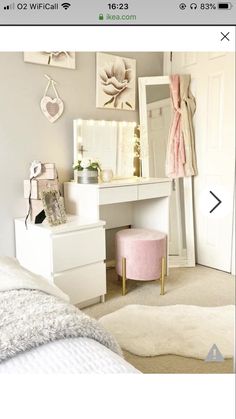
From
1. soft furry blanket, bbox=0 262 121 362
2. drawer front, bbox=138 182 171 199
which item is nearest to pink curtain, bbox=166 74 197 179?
drawer front, bbox=138 182 171 199

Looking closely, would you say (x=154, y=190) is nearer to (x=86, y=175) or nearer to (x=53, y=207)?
(x=86, y=175)

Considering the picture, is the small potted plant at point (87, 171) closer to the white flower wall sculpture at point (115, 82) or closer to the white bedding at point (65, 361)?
the white flower wall sculpture at point (115, 82)

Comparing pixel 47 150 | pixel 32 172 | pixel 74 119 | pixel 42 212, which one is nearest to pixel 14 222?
pixel 42 212

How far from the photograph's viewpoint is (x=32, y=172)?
166cm

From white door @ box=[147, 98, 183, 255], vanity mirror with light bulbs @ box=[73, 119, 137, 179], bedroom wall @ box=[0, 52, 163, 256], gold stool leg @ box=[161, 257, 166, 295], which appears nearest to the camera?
bedroom wall @ box=[0, 52, 163, 256]

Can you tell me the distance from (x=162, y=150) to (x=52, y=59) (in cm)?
92

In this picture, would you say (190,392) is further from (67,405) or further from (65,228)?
(65,228)

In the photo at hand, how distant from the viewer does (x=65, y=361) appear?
54 centimetres

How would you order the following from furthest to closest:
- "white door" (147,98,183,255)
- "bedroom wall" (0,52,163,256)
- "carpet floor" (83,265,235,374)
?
"white door" (147,98,183,255) < "bedroom wall" (0,52,163,256) < "carpet floor" (83,265,235,374)

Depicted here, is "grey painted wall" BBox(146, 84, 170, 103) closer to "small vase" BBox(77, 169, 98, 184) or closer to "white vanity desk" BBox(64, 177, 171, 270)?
"white vanity desk" BBox(64, 177, 171, 270)

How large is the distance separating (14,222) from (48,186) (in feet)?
0.83

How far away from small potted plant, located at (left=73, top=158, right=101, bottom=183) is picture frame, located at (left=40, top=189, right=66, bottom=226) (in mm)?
210

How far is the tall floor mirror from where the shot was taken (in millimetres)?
2115
